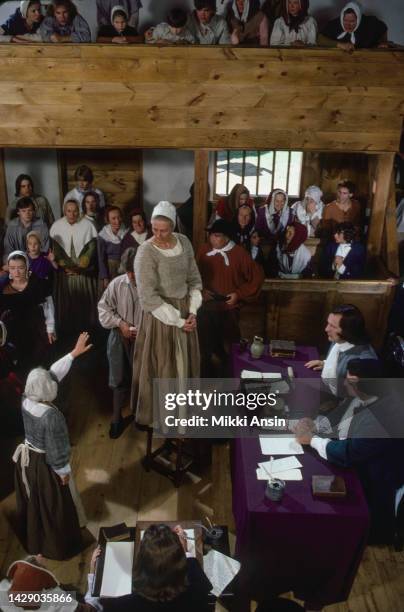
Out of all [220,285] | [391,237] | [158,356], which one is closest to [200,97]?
[220,285]

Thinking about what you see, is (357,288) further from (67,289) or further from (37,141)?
(37,141)

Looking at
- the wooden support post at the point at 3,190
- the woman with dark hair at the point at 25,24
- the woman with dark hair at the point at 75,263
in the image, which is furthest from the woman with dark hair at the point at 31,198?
the woman with dark hair at the point at 25,24

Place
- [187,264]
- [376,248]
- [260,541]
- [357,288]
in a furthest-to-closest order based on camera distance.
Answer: [376,248] → [357,288] → [187,264] → [260,541]

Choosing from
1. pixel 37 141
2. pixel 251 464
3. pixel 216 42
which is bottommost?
pixel 251 464

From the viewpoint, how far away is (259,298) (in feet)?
21.0

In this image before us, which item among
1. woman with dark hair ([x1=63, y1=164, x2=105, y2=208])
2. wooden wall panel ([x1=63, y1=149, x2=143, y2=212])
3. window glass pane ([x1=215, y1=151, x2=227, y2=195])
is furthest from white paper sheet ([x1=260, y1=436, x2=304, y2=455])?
window glass pane ([x1=215, y1=151, x2=227, y2=195])

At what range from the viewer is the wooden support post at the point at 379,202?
264 inches

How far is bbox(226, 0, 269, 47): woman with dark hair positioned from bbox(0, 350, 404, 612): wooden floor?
4.43 meters

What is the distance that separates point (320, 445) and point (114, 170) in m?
6.20

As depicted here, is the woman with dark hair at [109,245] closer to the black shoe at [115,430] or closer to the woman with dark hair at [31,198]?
the woman with dark hair at [31,198]

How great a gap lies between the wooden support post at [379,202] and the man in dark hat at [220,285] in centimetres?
193

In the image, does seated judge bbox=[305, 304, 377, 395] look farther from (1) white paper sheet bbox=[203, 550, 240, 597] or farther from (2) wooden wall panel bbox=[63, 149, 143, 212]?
(2) wooden wall panel bbox=[63, 149, 143, 212]

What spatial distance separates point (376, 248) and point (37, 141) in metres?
4.19

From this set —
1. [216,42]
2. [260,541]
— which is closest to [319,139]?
[216,42]
